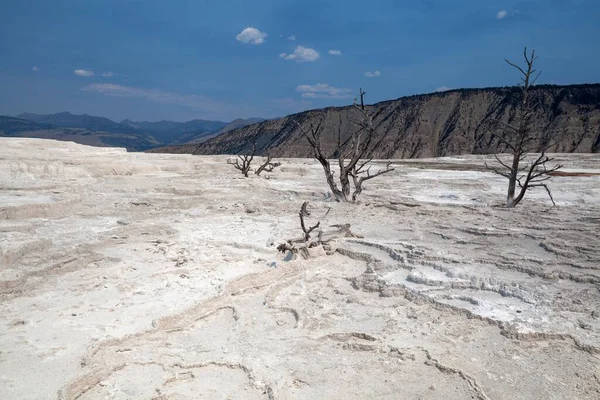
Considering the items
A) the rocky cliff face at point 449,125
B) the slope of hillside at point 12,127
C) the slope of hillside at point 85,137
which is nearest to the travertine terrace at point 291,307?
the rocky cliff face at point 449,125

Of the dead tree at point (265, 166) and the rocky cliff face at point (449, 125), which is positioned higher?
the rocky cliff face at point (449, 125)

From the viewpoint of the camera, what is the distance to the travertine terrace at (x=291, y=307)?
3.10m

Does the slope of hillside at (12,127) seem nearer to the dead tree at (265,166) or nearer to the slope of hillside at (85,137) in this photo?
the slope of hillside at (85,137)

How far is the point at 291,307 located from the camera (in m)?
4.43

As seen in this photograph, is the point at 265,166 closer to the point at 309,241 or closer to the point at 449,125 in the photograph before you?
the point at 309,241

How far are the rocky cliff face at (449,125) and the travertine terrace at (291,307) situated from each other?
166ft

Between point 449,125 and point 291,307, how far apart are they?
220ft

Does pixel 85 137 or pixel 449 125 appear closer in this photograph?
pixel 449 125

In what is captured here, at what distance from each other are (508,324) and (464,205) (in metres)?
7.10

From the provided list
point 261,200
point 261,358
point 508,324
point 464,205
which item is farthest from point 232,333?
point 464,205

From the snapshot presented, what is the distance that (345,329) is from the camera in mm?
3941

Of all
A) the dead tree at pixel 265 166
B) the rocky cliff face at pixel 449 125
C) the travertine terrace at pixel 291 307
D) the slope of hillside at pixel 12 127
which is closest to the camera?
the travertine terrace at pixel 291 307

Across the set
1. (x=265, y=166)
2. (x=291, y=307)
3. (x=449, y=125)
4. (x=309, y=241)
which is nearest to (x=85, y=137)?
(x=449, y=125)

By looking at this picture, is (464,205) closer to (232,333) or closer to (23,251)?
(232,333)
